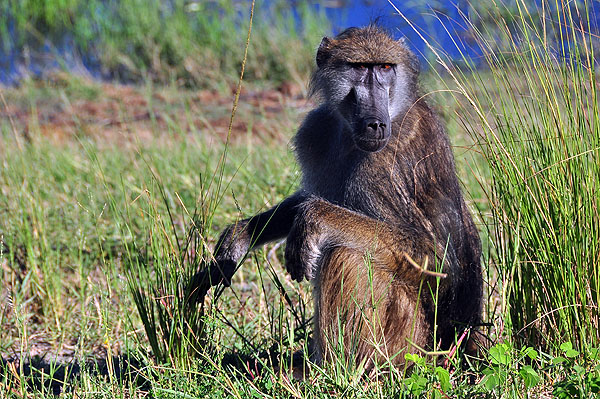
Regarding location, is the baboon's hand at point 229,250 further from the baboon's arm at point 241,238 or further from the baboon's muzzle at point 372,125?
the baboon's muzzle at point 372,125

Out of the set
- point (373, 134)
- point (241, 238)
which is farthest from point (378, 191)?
point (241, 238)

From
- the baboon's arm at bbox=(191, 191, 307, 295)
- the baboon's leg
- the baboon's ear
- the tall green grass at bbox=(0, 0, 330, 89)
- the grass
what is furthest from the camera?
the tall green grass at bbox=(0, 0, 330, 89)

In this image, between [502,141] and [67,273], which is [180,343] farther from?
[67,273]

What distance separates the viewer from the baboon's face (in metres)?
3.21

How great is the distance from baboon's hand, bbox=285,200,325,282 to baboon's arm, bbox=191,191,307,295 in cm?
13

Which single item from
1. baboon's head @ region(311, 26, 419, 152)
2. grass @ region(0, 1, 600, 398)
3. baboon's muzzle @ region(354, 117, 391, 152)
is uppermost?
baboon's head @ region(311, 26, 419, 152)

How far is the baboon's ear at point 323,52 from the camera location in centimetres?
357

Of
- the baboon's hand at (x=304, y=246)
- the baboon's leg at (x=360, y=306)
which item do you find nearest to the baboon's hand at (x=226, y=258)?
the baboon's hand at (x=304, y=246)

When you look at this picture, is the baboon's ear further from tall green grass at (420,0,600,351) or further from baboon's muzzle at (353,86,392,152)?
tall green grass at (420,0,600,351)

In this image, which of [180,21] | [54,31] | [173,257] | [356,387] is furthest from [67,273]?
[54,31]

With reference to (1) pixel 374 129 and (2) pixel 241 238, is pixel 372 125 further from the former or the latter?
(2) pixel 241 238

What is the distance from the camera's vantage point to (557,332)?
9.60 ft

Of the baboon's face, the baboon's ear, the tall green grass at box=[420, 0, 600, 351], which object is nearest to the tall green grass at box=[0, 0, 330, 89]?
the baboon's ear

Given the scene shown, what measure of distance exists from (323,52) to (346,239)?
901 mm
